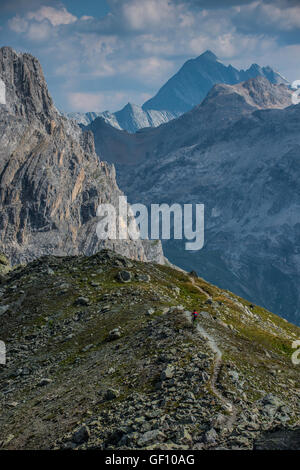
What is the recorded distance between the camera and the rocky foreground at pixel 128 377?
2302cm

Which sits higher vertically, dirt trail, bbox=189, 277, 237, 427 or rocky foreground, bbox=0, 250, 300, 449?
dirt trail, bbox=189, 277, 237, 427

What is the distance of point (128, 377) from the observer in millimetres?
30031

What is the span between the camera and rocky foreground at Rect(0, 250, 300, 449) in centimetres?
2302

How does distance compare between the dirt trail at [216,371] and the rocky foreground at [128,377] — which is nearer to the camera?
the rocky foreground at [128,377]

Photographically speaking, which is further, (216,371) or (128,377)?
(128,377)

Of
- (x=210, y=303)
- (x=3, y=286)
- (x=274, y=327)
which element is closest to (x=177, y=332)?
(x=210, y=303)

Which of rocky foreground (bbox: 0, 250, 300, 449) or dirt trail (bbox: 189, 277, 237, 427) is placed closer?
rocky foreground (bbox: 0, 250, 300, 449)

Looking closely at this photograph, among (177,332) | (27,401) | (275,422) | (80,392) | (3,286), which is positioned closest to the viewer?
(275,422)

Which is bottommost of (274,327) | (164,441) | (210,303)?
(274,327)

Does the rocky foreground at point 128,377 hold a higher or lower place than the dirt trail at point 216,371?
lower

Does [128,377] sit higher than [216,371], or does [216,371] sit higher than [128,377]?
[216,371]
